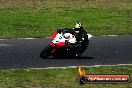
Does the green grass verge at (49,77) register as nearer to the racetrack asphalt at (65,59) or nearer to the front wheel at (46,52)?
the racetrack asphalt at (65,59)

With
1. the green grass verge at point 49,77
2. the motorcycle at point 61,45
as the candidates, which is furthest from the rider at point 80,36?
the green grass verge at point 49,77

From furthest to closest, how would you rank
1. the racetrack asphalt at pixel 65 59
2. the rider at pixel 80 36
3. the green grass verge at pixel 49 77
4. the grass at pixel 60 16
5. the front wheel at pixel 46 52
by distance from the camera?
the grass at pixel 60 16 < the front wheel at pixel 46 52 < the rider at pixel 80 36 < the racetrack asphalt at pixel 65 59 < the green grass verge at pixel 49 77

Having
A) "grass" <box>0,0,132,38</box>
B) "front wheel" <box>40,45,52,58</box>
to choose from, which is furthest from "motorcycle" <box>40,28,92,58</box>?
"grass" <box>0,0,132,38</box>

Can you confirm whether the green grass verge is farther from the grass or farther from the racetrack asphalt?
the grass

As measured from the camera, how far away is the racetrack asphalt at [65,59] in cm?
2216

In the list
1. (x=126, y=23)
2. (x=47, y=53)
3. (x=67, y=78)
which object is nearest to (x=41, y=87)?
(x=67, y=78)

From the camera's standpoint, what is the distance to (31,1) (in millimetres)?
42375

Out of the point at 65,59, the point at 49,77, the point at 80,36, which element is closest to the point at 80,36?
the point at 80,36

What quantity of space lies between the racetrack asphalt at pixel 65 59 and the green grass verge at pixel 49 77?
129cm

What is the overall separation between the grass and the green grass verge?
860cm

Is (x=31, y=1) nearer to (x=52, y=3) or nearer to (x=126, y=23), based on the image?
(x=52, y=3)

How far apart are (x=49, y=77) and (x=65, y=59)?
14.1ft

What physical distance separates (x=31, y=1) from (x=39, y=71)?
22.9 metres

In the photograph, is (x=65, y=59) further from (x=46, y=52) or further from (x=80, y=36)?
(x=80, y=36)
